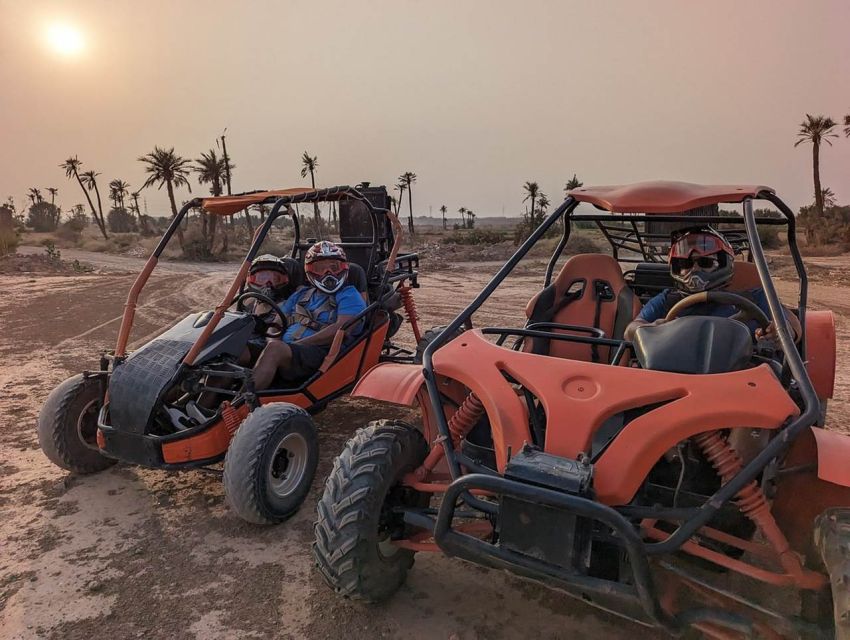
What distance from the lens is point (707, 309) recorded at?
11.5 feet

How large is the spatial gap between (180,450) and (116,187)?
77.2m

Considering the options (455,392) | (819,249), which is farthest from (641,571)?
(819,249)

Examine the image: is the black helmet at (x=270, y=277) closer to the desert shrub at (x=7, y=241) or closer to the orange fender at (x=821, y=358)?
the orange fender at (x=821, y=358)

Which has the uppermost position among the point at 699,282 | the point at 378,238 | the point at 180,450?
the point at 378,238

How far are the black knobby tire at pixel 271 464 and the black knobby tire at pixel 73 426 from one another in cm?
126

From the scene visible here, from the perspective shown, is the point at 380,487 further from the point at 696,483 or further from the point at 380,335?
the point at 380,335

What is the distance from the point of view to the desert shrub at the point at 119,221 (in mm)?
71625

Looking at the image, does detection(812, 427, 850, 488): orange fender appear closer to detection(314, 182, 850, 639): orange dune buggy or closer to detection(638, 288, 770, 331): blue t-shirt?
detection(314, 182, 850, 639): orange dune buggy

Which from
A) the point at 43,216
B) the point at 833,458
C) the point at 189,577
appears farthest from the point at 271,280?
the point at 43,216

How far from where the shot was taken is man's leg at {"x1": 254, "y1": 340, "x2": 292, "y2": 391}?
14.1 ft

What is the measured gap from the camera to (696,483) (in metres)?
2.55

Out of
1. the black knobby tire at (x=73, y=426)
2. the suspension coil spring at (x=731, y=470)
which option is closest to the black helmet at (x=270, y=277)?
the black knobby tire at (x=73, y=426)

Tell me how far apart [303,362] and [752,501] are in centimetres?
333

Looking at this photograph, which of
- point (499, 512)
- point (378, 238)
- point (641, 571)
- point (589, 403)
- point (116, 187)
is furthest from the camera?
point (116, 187)
